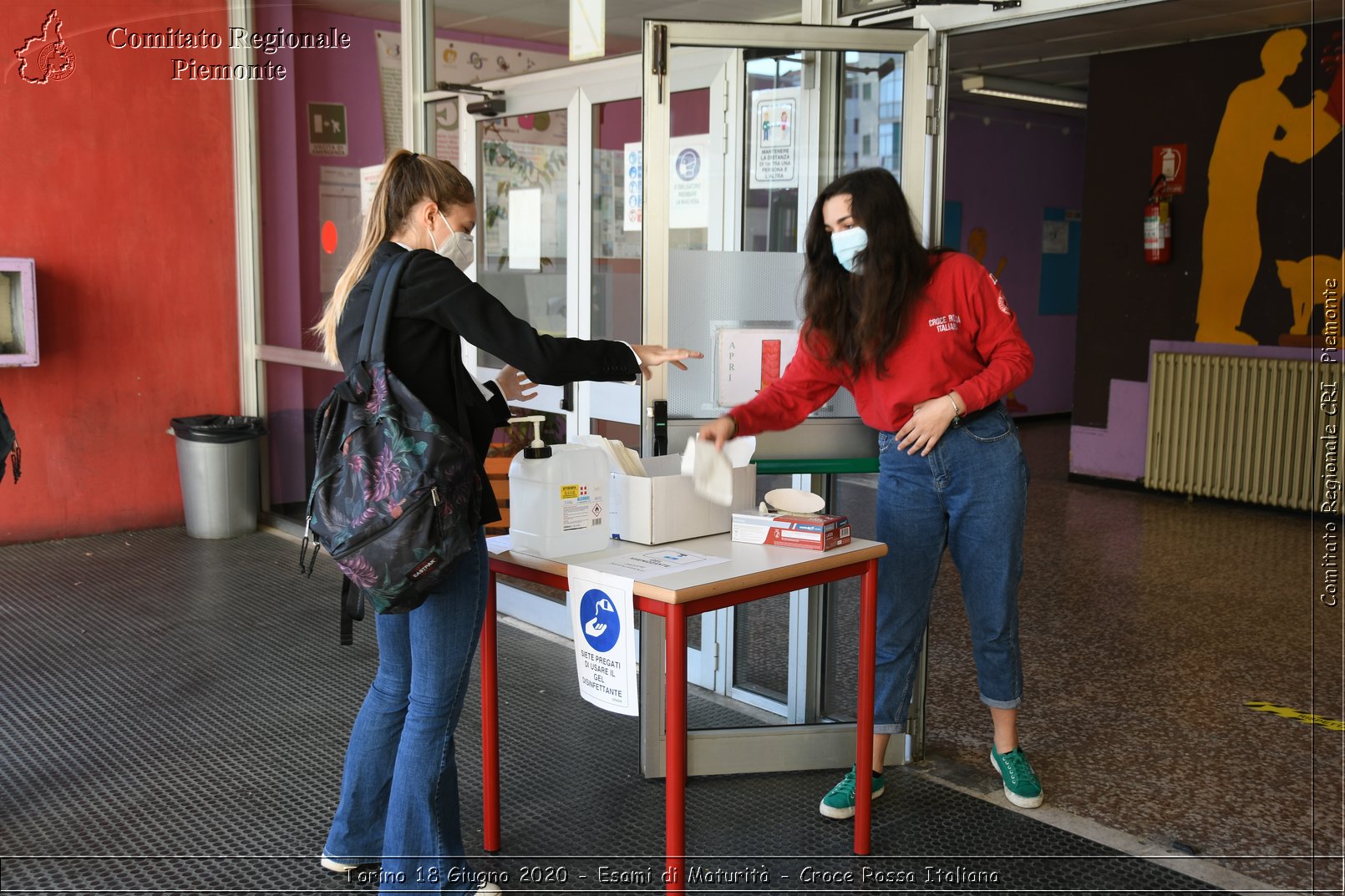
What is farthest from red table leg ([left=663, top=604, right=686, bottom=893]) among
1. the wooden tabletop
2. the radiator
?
the radiator

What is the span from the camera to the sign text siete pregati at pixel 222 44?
19.0 ft

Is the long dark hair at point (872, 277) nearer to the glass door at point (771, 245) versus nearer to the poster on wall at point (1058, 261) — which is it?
the glass door at point (771, 245)

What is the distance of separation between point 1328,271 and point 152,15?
6384mm

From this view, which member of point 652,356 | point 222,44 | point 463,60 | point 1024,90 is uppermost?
point 1024,90

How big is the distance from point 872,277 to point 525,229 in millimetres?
2194

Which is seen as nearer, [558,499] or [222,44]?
[558,499]

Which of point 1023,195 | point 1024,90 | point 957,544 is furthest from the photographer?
point 1023,195

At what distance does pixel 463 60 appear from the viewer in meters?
4.80

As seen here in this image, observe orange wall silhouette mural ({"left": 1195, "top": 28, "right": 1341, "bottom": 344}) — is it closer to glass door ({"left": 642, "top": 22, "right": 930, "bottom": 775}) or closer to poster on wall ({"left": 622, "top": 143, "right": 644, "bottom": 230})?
poster on wall ({"left": 622, "top": 143, "right": 644, "bottom": 230})

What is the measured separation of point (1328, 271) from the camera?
21.6ft

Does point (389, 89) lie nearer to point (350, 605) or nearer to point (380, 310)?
point (350, 605)

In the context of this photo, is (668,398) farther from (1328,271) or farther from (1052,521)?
(1328,271)

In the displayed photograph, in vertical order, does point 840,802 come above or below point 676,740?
below

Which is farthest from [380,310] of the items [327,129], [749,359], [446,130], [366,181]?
[327,129]
